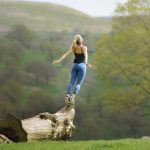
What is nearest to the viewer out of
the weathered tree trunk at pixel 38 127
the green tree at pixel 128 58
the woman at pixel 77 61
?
the weathered tree trunk at pixel 38 127

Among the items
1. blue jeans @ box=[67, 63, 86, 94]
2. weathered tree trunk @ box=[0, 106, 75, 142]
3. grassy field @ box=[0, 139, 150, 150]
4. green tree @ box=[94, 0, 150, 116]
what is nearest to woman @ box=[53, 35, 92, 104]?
blue jeans @ box=[67, 63, 86, 94]

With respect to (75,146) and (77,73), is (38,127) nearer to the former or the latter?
(75,146)

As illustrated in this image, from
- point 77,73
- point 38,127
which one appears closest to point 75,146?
point 38,127

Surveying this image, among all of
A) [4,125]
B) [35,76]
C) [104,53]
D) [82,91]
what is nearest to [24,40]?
[35,76]

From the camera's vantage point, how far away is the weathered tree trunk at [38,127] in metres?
20.5

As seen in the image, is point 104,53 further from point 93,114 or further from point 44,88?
point 44,88

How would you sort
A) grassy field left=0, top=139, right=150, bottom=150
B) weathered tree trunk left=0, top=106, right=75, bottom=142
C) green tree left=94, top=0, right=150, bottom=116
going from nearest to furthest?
grassy field left=0, top=139, right=150, bottom=150 < weathered tree trunk left=0, top=106, right=75, bottom=142 < green tree left=94, top=0, right=150, bottom=116

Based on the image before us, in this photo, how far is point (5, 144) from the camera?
63.7ft

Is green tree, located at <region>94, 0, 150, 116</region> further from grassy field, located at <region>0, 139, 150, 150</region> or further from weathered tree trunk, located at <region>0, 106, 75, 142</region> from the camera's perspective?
grassy field, located at <region>0, 139, 150, 150</region>

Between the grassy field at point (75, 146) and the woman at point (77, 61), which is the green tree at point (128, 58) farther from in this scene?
the grassy field at point (75, 146)

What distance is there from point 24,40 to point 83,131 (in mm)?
82808

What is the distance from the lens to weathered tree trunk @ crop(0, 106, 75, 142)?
67.2ft

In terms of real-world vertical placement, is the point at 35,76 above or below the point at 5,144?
below

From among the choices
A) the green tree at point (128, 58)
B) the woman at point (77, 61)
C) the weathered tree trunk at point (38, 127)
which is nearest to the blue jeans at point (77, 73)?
the woman at point (77, 61)
